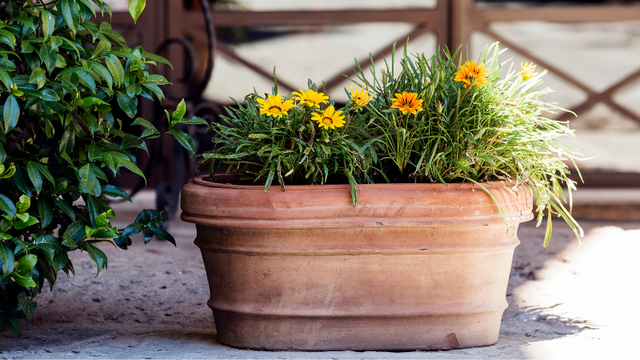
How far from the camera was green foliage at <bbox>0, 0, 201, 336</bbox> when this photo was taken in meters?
1.27

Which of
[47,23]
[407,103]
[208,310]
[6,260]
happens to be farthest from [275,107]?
[208,310]

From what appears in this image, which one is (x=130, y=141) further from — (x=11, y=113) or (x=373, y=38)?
(x=373, y=38)

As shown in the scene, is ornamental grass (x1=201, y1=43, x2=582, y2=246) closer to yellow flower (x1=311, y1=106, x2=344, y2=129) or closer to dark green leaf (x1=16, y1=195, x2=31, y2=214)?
yellow flower (x1=311, y1=106, x2=344, y2=129)

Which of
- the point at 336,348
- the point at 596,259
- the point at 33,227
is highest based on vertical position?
the point at 33,227

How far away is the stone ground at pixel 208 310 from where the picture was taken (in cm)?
143

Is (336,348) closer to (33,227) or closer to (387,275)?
(387,275)

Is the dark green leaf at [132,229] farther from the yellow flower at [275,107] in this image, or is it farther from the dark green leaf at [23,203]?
the yellow flower at [275,107]

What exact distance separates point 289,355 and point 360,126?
584 mm

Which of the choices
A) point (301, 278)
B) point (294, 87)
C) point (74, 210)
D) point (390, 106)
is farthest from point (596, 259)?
point (294, 87)

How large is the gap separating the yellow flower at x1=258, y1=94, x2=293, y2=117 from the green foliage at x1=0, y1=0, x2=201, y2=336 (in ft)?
0.62

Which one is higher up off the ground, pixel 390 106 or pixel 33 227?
pixel 390 106

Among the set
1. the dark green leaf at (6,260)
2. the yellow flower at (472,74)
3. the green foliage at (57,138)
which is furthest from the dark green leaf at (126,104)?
the yellow flower at (472,74)

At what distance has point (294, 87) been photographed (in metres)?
4.46

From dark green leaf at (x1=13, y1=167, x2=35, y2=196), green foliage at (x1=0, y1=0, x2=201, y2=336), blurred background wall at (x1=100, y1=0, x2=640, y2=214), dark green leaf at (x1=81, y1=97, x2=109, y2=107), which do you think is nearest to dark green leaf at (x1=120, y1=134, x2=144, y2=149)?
green foliage at (x1=0, y1=0, x2=201, y2=336)
